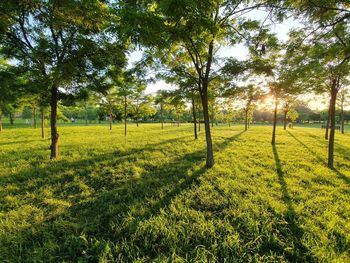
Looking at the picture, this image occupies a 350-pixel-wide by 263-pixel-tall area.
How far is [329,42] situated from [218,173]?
5962 mm

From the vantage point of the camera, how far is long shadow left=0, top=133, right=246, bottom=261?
3464mm

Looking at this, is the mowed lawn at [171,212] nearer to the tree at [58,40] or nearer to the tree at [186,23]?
the tree at [186,23]

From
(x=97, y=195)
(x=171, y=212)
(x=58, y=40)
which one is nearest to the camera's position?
(x=171, y=212)

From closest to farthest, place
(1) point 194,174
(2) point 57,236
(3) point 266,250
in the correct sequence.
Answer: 1. (3) point 266,250
2. (2) point 57,236
3. (1) point 194,174

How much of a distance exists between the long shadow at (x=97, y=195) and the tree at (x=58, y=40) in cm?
356

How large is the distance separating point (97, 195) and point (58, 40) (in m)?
6.91

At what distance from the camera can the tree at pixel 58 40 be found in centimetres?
532

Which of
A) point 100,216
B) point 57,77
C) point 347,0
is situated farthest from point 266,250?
point 57,77

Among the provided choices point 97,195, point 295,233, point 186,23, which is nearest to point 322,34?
point 186,23

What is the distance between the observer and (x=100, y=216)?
411 cm

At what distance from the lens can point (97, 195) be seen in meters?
5.20

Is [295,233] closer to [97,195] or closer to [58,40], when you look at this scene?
[97,195]

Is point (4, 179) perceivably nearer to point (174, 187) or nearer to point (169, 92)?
point (174, 187)

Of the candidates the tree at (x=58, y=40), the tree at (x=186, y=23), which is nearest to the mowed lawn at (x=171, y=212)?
the tree at (x=186, y=23)
